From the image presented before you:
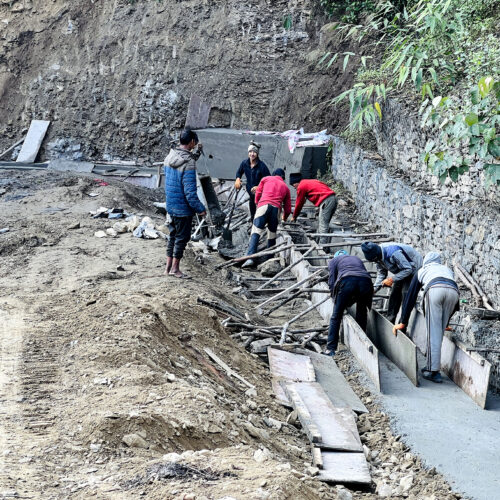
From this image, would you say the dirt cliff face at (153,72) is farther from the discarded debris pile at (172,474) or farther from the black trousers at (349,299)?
the discarded debris pile at (172,474)

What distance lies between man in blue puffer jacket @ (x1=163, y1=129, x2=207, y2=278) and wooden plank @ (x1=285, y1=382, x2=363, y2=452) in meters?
2.81

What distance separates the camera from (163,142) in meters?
21.8

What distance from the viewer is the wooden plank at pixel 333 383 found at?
7449mm

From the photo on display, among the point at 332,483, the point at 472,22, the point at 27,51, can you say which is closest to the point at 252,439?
the point at 332,483

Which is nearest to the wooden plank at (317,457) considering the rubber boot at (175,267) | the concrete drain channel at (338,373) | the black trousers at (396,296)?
the concrete drain channel at (338,373)

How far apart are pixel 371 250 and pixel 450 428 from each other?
2.43 metres

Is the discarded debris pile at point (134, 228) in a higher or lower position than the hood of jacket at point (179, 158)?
lower

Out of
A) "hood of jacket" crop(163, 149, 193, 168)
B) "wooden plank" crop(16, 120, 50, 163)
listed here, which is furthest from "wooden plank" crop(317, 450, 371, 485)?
"wooden plank" crop(16, 120, 50, 163)

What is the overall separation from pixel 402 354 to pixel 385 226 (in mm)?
5547

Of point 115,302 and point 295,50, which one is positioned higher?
point 295,50

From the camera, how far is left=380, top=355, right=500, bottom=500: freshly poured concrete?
19.7ft

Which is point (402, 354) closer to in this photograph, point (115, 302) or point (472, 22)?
point (115, 302)

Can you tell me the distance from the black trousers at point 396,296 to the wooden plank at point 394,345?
0.27 metres

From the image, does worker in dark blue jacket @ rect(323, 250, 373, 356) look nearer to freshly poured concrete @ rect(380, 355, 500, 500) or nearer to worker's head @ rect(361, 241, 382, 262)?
worker's head @ rect(361, 241, 382, 262)
